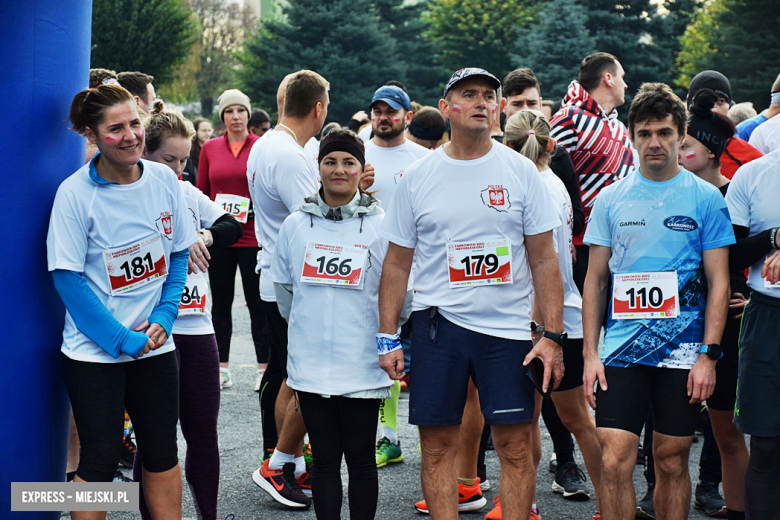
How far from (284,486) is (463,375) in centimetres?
149

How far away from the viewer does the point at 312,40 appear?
34.5m

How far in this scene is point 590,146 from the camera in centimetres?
515

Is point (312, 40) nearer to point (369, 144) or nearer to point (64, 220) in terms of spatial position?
point (369, 144)

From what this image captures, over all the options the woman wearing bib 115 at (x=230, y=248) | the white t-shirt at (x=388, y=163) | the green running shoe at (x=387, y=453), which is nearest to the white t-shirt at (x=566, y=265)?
the white t-shirt at (x=388, y=163)

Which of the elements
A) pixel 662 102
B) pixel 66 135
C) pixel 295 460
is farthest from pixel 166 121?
pixel 662 102

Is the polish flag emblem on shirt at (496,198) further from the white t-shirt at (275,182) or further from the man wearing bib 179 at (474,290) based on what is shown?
the white t-shirt at (275,182)

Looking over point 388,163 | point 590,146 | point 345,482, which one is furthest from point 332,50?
point 345,482

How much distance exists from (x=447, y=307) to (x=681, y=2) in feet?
116

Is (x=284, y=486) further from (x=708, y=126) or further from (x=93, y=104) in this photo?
(x=708, y=126)

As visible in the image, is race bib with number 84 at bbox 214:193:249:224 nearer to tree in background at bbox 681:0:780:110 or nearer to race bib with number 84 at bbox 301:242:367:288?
race bib with number 84 at bbox 301:242:367:288

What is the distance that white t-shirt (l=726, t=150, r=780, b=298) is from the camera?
10.7 feet

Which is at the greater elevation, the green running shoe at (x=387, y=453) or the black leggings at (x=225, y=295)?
the black leggings at (x=225, y=295)

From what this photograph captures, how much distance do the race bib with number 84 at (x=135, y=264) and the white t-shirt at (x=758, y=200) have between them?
2.39m

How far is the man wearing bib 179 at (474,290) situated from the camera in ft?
10.9
